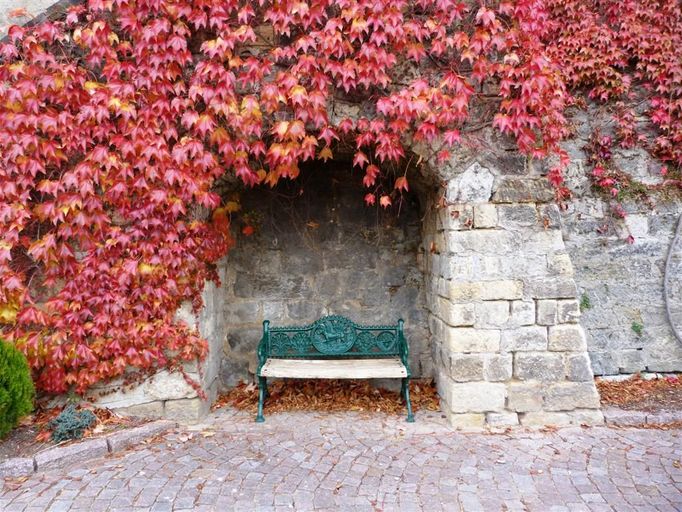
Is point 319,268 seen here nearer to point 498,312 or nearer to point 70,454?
point 498,312

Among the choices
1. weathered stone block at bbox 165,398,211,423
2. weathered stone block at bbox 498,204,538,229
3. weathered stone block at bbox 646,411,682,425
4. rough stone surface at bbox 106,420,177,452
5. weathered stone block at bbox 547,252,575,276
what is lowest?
weathered stone block at bbox 646,411,682,425

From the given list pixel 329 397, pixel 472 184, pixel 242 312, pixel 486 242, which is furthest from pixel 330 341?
pixel 472 184

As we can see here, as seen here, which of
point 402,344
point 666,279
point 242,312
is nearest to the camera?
point 402,344

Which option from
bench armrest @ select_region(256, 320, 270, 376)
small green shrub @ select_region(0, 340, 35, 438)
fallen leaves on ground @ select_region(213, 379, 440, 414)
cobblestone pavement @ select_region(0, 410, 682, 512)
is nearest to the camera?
cobblestone pavement @ select_region(0, 410, 682, 512)

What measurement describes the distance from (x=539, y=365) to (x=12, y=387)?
3.59 meters

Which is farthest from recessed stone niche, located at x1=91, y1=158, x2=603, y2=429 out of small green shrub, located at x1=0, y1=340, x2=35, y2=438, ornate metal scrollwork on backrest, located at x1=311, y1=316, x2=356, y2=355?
ornate metal scrollwork on backrest, located at x1=311, y1=316, x2=356, y2=355

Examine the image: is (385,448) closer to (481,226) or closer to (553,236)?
(481,226)

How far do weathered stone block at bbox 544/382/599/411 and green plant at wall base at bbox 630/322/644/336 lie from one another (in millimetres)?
1168

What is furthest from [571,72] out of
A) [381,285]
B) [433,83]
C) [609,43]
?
[381,285]

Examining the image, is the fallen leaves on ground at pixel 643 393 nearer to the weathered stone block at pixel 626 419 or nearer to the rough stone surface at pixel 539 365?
the weathered stone block at pixel 626 419

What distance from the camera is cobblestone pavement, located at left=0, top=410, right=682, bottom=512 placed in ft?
8.55

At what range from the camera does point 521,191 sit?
3.62 metres

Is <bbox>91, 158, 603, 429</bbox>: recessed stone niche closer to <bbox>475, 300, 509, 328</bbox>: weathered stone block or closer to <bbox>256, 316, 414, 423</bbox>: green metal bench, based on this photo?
<bbox>475, 300, 509, 328</bbox>: weathered stone block

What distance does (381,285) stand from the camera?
183 inches
